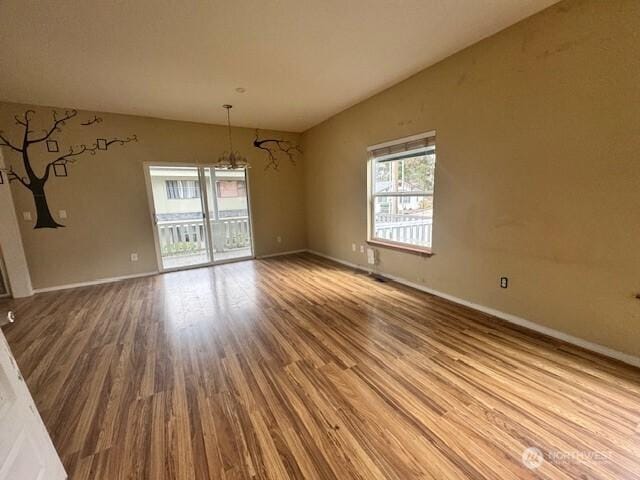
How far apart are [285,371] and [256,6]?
8.89 feet

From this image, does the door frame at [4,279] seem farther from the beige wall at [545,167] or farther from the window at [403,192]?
the beige wall at [545,167]

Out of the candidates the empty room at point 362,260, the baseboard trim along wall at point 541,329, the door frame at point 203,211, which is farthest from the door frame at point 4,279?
the baseboard trim along wall at point 541,329

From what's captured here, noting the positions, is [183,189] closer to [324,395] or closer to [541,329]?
[324,395]

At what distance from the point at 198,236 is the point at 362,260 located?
3.39m

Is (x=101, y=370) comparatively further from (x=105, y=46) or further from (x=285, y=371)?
(x=105, y=46)

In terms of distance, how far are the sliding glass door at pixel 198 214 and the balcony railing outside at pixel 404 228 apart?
2.85 m

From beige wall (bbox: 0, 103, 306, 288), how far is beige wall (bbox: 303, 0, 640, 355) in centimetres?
380

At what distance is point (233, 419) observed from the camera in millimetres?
1545

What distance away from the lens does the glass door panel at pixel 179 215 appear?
477 cm

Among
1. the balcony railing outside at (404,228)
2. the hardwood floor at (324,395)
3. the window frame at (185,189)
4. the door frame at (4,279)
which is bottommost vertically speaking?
the hardwood floor at (324,395)

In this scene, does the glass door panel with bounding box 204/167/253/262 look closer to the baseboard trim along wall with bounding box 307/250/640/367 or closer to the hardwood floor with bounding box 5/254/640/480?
the hardwood floor with bounding box 5/254/640/480

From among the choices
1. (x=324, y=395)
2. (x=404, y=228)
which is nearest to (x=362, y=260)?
(x=404, y=228)

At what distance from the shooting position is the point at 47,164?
12.5 feet

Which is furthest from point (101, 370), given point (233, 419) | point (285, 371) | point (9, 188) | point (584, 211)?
point (584, 211)
